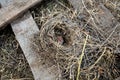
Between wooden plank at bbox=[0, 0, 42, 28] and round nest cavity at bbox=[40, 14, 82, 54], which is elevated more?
wooden plank at bbox=[0, 0, 42, 28]

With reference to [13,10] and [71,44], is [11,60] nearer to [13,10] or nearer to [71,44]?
[13,10]

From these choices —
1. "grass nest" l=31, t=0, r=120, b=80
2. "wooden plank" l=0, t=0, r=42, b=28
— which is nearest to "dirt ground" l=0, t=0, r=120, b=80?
"grass nest" l=31, t=0, r=120, b=80

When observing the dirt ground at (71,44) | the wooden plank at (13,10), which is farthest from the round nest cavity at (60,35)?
the wooden plank at (13,10)

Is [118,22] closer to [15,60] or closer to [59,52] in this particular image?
[59,52]

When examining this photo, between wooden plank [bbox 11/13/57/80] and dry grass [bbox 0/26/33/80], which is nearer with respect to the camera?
wooden plank [bbox 11/13/57/80]

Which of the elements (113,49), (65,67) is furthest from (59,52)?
(113,49)

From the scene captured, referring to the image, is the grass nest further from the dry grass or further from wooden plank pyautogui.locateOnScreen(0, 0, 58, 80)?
the dry grass

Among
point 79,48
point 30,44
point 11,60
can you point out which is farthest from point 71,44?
point 11,60
